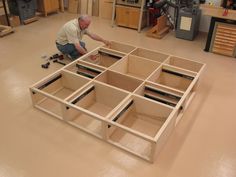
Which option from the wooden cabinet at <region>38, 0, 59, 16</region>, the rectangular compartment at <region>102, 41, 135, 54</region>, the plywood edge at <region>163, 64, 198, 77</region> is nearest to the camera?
the plywood edge at <region>163, 64, 198, 77</region>

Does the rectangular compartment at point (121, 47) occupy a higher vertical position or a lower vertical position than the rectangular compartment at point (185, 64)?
higher

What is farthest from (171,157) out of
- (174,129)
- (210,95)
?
(210,95)

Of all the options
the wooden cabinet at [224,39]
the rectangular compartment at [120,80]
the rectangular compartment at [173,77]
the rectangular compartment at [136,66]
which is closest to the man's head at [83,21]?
the rectangular compartment at [136,66]

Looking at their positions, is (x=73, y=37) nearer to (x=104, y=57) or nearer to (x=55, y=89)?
(x=104, y=57)

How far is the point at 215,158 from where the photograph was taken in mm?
2404

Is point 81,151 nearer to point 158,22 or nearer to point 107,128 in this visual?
point 107,128

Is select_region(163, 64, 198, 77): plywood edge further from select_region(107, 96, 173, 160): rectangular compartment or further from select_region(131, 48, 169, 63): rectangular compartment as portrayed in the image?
select_region(107, 96, 173, 160): rectangular compartment

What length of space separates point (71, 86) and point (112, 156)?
4.13 ft

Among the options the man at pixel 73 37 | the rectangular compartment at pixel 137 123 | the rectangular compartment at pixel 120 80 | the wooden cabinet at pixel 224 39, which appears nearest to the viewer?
the rectangular compartment at pixel 137 123

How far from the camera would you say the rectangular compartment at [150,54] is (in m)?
3.68

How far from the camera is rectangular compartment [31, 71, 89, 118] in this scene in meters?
2.92

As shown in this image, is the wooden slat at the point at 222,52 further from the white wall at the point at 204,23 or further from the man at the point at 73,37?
the man at the point at 73,37

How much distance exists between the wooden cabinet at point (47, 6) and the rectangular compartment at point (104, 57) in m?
2.92

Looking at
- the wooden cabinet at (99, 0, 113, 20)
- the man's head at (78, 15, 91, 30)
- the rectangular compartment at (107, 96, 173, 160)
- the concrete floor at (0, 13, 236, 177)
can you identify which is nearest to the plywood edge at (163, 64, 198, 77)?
the concrete floor at (0, 13, 236, 177)
